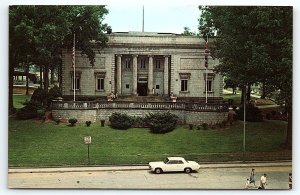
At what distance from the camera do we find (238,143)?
12516mm

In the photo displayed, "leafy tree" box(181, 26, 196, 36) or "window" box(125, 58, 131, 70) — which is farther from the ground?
"leafy tree" box(181, 26, 196, 36)

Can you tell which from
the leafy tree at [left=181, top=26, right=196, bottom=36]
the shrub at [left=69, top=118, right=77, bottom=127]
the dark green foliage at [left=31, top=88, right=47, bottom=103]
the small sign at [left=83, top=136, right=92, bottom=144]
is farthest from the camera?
the shrub at [left=69, top=118, right=77, bottom=127]

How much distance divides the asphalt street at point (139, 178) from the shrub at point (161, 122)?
0.87 m

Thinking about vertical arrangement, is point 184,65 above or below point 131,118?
above

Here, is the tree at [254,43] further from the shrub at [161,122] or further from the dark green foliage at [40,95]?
the dark green foliage at [40,95]

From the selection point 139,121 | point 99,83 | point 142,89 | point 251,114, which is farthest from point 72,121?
point 251,114

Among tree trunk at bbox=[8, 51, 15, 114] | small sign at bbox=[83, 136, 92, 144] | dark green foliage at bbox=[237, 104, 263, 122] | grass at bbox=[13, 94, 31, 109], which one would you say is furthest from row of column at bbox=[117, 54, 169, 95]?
tree trunk at bbox=[8, 51, 15, 114]

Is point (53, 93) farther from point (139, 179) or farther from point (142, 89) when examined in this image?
point (139, 179)

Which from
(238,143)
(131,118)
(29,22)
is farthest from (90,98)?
(238,143)

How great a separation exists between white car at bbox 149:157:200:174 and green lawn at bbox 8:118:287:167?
125 mm

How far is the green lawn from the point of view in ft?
40.5

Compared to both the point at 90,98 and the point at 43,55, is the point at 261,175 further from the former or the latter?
the point at 43,55

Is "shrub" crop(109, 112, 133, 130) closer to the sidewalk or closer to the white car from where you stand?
the sidewalk
